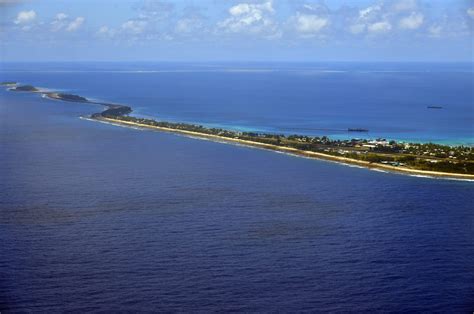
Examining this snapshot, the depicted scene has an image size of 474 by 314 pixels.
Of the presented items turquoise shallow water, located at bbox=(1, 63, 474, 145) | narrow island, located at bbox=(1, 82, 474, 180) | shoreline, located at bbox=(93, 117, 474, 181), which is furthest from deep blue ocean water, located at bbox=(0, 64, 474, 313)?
turquoise shallow water, located at bbox=(1, 63, 474, 145)

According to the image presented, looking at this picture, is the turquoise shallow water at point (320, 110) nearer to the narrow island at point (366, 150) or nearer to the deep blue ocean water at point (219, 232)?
the narrow island at point (366, 150)

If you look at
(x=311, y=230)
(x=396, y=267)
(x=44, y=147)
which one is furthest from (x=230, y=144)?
(x=396, y=267)

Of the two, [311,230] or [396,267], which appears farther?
[311,230]

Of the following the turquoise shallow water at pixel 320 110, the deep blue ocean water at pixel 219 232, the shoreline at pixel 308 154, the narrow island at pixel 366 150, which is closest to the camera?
the deep blue ocean water at pixel 219 232

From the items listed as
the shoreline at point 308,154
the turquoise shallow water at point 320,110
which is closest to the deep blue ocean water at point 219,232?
the shoreline at point 308,154

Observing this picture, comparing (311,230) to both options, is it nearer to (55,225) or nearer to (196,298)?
(196,298)

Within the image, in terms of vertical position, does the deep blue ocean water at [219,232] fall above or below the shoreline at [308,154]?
below

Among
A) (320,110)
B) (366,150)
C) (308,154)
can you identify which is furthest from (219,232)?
(320,110)

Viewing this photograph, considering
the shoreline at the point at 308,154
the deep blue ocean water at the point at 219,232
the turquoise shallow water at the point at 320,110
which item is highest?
the turquoise shallow water at the point at 320,110
